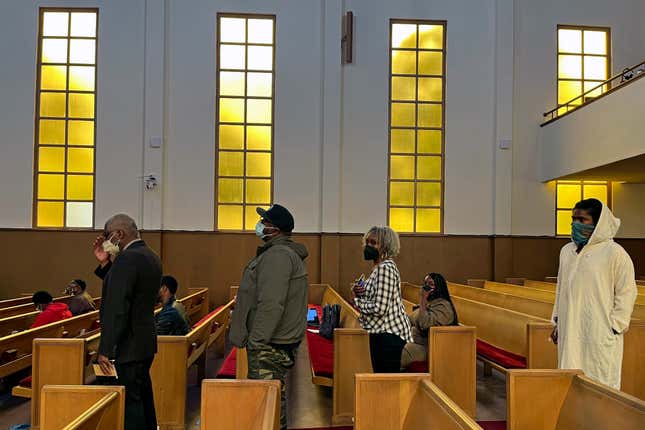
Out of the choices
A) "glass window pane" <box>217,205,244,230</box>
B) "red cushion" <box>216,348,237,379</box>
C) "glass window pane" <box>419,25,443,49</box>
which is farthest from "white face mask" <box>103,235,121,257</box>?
"glass window pane" <box>419,25,443,49</box>

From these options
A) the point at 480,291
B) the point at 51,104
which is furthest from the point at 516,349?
the point at 51,104

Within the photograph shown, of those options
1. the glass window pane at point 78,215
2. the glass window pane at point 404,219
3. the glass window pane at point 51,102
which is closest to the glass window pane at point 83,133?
the glass window pane at point 51,102

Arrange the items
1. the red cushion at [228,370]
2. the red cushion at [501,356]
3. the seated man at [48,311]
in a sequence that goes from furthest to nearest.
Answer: the seated man at [48,311] < the red cushion at [501,356] < the red cushion at [228,370]

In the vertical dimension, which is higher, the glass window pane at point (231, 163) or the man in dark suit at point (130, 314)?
the glass window pane at point (231, 163)

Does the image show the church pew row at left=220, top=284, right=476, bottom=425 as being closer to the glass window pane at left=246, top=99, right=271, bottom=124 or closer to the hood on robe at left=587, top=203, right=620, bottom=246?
the hood on robe at left=587, top=203, right=620, bottom=246

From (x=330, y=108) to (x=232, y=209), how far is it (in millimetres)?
2412

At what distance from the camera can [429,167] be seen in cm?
1036

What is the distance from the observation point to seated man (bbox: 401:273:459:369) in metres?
4.45

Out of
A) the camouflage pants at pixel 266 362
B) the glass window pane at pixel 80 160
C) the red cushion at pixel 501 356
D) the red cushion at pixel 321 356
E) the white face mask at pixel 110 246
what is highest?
the glass window pane at pixel 80 160

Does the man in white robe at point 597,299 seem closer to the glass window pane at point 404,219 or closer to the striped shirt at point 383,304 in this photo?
the striped shirt at point 383,304

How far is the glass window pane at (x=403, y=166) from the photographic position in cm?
1030

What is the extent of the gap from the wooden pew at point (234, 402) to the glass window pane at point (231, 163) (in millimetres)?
7659

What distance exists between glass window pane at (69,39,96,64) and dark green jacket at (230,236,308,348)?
8.18 meters

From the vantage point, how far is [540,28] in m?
10.3
